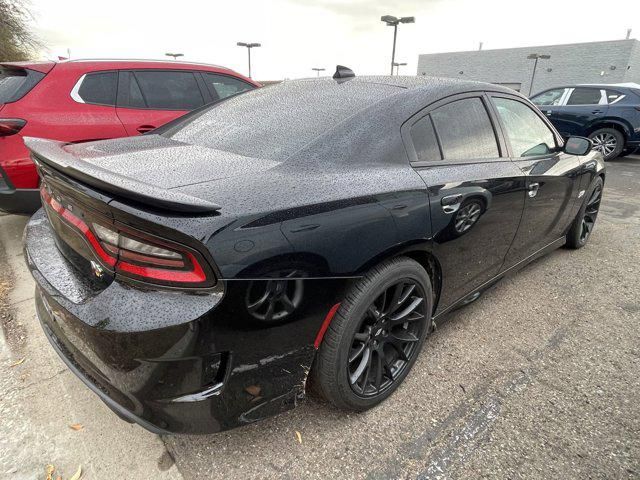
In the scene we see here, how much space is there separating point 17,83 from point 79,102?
487 millimetres

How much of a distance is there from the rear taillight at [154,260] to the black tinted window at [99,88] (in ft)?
9.99

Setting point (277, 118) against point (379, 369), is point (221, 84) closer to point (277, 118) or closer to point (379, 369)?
point (277, 118)

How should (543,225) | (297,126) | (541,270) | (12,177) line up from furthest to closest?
(541,270) < (12,177) < (543,225) < (297,126)

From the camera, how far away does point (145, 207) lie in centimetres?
120

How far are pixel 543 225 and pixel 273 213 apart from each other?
237cm

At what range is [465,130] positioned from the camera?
220cm

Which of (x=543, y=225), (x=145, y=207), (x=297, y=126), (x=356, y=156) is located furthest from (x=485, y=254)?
(x=145, y=207)

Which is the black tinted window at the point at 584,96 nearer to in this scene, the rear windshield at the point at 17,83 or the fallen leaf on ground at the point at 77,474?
the rear windshield at the point at 17,83

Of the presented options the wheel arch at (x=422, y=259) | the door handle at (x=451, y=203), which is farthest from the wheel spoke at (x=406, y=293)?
the door handle at (x=451, y=203)

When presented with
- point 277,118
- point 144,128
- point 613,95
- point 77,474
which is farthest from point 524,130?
point 613,95

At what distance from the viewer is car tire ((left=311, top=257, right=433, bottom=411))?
1.58 m

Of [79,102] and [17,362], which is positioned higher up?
[79,102]

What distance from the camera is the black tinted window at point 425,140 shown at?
6.22 ft

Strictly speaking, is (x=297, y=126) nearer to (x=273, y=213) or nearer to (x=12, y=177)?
(x=273, y=213)
